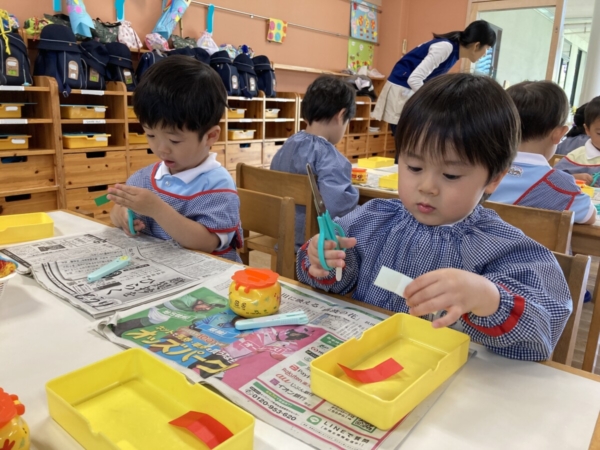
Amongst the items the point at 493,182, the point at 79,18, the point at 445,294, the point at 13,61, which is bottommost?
the point at 445,294

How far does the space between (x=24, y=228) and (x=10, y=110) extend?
2054mm

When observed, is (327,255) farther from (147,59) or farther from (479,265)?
(147,59)

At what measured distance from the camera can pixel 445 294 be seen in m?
0.57

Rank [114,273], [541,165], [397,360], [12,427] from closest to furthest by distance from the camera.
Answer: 1. [12,427]
2. [397,360]
3. [114,273]
4. [541,165]

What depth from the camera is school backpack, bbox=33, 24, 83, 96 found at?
2812 millimetres

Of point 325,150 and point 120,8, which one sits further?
point 120,8

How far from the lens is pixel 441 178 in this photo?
28.5 inches

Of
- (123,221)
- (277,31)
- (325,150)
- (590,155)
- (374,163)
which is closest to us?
(123,221)

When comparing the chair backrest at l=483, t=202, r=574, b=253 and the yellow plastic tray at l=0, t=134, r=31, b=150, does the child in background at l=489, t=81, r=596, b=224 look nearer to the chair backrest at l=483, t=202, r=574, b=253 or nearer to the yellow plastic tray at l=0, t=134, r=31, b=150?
the chair backrest at l=483, t=202, r=574, b=253

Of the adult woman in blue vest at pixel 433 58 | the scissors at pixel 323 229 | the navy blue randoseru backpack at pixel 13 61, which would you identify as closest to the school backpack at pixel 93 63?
the navy blue randoseru backpack at pixel 13 61

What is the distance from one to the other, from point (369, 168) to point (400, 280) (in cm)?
192

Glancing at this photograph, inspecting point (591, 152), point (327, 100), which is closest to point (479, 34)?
point (591, 152)

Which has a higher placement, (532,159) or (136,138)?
(532,159)

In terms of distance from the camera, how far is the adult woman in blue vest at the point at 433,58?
300 cm
